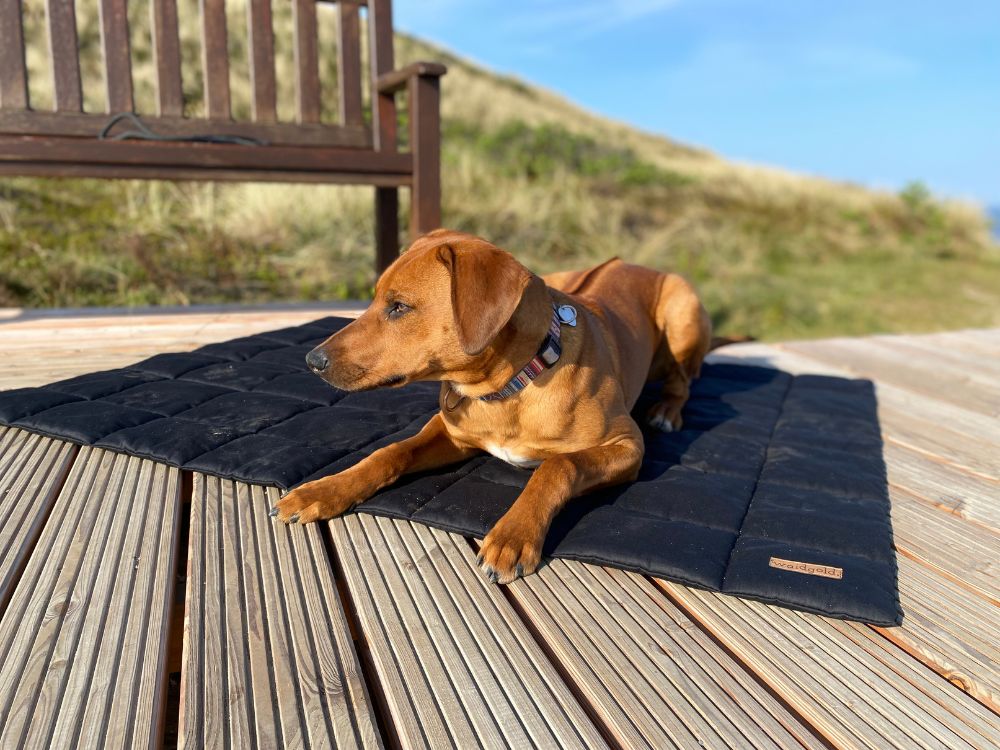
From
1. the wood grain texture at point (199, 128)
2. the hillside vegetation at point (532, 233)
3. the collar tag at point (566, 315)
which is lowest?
the hillside vegetation at point (532, 233)

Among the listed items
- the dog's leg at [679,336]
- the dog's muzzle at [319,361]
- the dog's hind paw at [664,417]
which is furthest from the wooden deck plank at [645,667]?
the dog's leg at [679,336]

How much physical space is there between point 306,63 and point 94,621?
11.7ft

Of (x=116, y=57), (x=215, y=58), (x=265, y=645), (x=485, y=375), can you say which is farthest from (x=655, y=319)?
(x=116, y=57)

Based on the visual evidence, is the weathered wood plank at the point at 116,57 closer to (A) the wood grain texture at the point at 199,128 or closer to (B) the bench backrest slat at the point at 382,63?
(A) the wood grain texture at the point at 199,128

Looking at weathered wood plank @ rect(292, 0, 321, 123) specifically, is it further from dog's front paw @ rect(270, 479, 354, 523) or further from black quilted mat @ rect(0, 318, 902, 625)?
dog's front paw @ rect(270, 479, 354, 523)

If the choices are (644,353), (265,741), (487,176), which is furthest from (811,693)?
(487,176)

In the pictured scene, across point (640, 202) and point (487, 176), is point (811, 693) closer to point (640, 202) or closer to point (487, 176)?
point (487, 176)

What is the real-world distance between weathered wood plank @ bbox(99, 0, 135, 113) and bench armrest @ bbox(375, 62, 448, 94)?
127cm

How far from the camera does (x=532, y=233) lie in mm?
8719

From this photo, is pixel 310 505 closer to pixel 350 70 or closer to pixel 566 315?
pixel 566 315

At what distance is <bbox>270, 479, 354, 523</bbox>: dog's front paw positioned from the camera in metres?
1.91

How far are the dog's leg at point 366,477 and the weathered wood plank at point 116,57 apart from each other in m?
2.76

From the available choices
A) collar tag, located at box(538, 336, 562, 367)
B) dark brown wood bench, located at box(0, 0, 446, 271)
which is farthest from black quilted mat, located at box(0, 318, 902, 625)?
dark brown wood bench, located at box(0, 0, 446, 271)

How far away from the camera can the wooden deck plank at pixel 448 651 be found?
1.24m
